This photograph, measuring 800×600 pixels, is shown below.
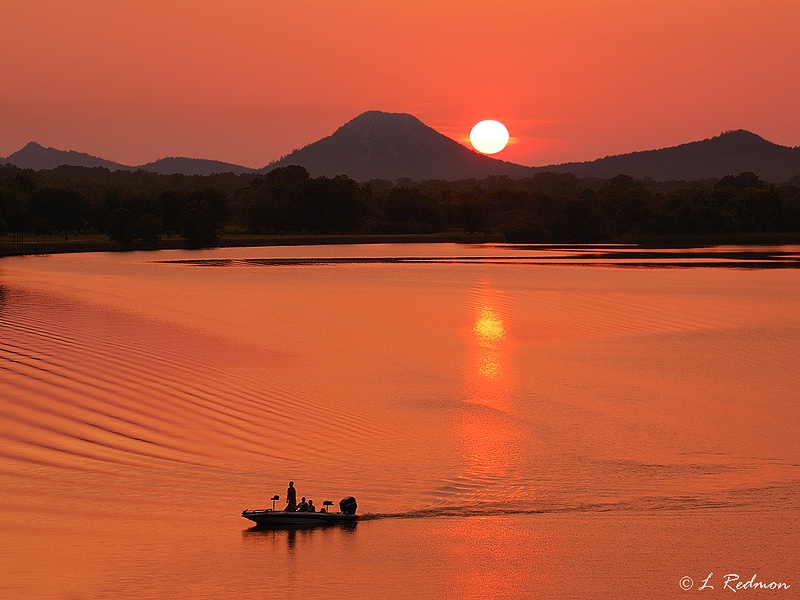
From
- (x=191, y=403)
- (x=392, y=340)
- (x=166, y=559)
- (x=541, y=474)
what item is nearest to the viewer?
(x=166, y=559)

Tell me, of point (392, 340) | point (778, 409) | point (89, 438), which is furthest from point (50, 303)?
point (778, 409)

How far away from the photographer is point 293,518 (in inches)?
990

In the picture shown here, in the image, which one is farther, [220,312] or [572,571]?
[220,312]

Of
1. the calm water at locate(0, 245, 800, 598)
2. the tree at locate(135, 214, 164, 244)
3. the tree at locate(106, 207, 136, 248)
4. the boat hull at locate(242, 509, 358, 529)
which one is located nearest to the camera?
the calm water at locate(0, 245, 800, 598)

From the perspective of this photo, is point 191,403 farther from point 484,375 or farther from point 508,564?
point 508,564

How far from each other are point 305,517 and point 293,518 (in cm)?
30

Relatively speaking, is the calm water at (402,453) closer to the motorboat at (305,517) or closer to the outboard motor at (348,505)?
the motorboat at (305,517)

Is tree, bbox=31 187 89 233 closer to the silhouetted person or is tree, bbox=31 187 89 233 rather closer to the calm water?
the calm water

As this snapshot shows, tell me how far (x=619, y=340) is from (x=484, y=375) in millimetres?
14592

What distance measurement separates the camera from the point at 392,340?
58.5 m

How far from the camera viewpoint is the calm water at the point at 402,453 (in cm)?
2294

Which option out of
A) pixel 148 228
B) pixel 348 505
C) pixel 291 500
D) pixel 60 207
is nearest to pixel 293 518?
pixel 291 500

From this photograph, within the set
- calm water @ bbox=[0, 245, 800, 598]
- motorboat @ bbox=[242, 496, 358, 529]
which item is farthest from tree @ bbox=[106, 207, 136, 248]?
motorboat @ bbox=[242, 496, 358, 529]

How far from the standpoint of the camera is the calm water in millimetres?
22938
